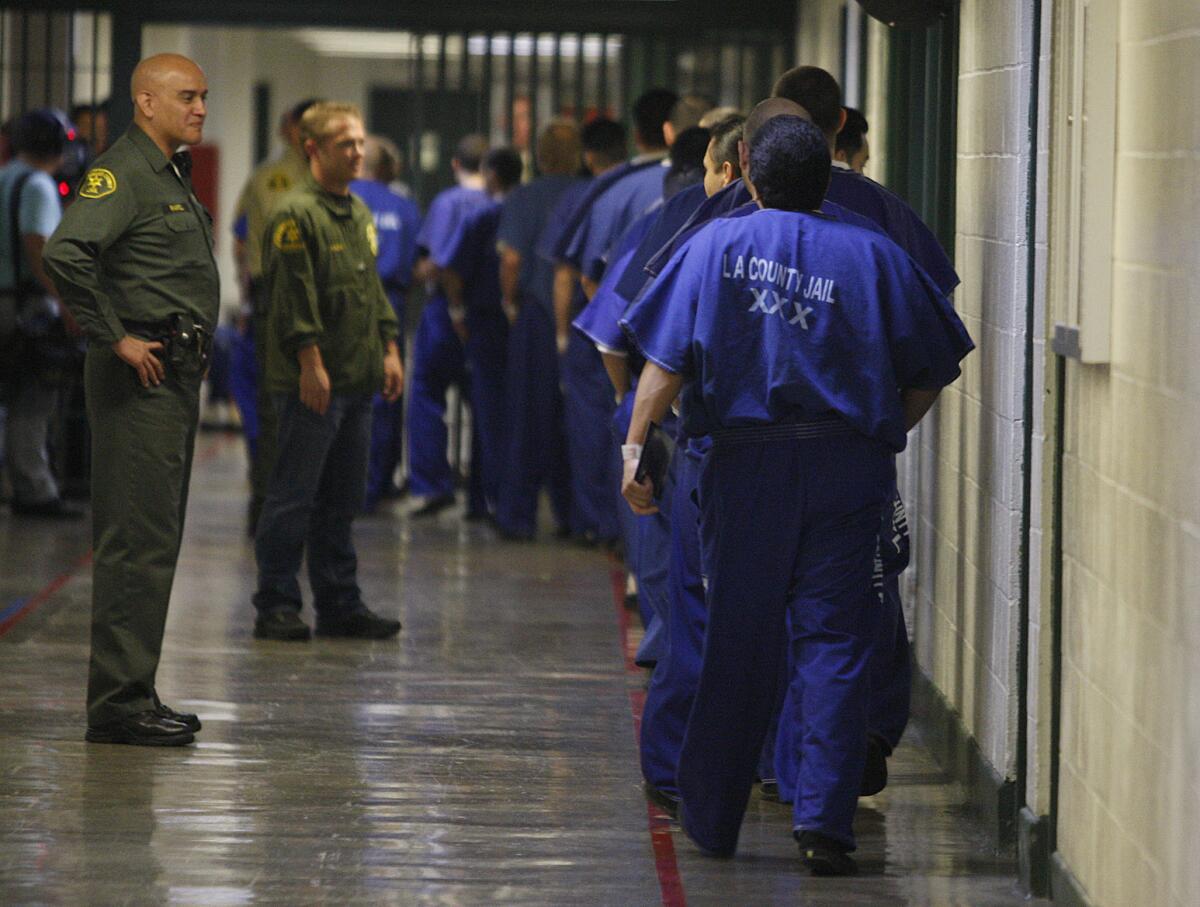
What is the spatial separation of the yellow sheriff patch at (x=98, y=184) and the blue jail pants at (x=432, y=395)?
176 inches

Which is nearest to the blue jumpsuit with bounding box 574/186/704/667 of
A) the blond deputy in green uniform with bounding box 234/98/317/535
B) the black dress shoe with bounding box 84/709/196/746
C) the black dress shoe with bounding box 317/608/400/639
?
the black dress shoe with bounding box 84/709/196/746

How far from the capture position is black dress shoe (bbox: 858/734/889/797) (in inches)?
179

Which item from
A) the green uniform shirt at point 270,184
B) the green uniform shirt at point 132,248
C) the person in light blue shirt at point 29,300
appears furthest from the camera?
the green uniform shirt at point 270,184

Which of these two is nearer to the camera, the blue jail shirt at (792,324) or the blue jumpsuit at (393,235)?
the blue jail shirt at (792,324)

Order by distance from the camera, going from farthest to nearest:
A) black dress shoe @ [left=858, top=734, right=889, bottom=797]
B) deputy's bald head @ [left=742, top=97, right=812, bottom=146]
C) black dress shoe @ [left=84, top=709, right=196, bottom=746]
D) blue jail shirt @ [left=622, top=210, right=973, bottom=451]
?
black dress shoe @ [left=84, top=709, right=196, bottom=746], black dress shoe @ [left=858, top=734, right=889, bottom=797], deputy's bald head @ [left=742, top=97, right=812, bottom=146], blue jail shirt @ [left=622, top=210, right=973, bottom=451]

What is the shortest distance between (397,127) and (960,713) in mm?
20154

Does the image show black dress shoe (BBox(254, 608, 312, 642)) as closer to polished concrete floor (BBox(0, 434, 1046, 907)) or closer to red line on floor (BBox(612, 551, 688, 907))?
polished concrete floor (BBox(0, 434, 1046, 907))

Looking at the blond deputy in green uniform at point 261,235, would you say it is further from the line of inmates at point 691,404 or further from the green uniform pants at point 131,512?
the green uniform pants at point 131,512

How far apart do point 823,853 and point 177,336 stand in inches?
77.1

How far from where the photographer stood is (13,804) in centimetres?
440

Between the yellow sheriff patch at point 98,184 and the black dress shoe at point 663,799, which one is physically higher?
the yellow sheriff patch at point 98,184

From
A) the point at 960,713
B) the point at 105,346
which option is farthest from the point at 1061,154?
the point at 105,346

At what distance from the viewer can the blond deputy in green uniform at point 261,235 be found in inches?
281

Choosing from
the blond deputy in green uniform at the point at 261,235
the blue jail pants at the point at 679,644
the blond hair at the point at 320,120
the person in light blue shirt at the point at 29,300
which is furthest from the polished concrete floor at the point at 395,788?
the person in light blue shirt at the point at 29,300
